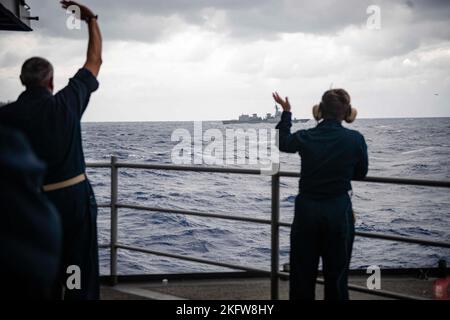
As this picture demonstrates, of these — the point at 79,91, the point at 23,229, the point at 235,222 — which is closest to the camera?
the point at 23,229

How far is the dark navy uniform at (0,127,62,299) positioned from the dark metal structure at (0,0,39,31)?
21.1 ft

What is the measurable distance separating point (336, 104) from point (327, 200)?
563 mm

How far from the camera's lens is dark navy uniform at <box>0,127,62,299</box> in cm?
87

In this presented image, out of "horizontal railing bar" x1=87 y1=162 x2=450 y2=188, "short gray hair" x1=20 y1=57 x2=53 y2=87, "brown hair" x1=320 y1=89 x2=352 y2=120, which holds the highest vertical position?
"short gray hair" x1=20 y1=57 x2=53 y2=87

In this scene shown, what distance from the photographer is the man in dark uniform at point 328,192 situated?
2.96 m

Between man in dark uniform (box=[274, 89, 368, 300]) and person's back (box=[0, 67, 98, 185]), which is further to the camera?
man in dark uniform (box=[274, 89, 368, 300])

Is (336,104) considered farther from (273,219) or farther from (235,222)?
(235,222)

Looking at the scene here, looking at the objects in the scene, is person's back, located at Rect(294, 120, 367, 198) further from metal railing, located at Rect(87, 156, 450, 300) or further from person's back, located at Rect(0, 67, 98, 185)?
person's back, located at Rect(0, 67, 98, 185)

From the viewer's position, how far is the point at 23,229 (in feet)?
2.90

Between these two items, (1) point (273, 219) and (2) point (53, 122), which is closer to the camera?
(2) point (53, 122)

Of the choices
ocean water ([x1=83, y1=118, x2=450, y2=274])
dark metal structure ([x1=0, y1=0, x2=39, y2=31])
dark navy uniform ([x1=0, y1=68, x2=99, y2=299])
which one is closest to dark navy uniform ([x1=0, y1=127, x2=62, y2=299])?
dark navy uniform ([x1=0, y1=68, x2=99, y2=299])

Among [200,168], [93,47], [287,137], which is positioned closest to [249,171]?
[200,168]

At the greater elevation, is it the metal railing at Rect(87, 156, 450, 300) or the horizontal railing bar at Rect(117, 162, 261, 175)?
the horizontal railing bar at Rect(117, 162, 261, 175)

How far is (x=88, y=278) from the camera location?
9.83 ft
